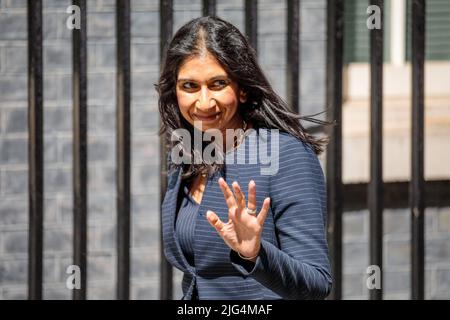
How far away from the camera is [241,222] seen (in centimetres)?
226

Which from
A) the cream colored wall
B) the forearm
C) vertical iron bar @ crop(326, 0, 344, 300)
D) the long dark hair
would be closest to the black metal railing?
vertical iron bar @ crop(326, 0, 344, 300)

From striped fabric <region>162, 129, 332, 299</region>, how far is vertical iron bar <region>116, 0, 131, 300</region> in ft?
2.79

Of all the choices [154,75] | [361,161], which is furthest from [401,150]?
[154,75]

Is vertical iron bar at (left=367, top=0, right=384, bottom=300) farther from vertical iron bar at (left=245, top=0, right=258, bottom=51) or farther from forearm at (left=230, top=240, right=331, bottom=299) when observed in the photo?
forearm at (left=230, top=240, right=331, bottom=299)

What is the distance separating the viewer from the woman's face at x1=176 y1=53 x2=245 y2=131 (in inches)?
98.2

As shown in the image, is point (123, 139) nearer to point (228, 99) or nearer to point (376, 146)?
point (376, 146)

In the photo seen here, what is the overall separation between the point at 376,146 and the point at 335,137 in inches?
5.6

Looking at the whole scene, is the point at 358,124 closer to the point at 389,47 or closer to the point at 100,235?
the point at 389,47

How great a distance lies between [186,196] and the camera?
2.64 m

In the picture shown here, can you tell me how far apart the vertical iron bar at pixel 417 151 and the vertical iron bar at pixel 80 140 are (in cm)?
106

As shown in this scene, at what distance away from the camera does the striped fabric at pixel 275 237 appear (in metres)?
2.36

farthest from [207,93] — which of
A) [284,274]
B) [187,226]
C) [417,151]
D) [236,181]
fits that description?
[417,151]

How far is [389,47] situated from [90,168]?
1.77m
